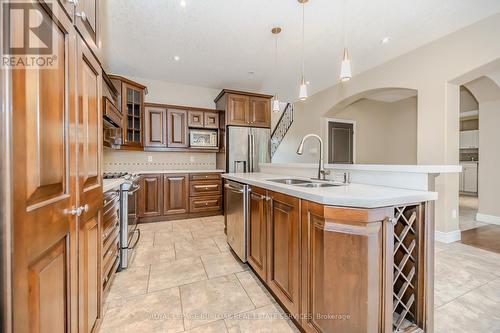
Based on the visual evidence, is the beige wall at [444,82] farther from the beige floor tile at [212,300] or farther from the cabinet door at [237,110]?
the beige floor tile at [212,300]

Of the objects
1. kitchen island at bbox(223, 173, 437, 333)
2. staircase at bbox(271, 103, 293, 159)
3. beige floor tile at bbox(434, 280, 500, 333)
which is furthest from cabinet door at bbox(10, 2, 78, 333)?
staircase at bbox(271, 103, 293, 159)

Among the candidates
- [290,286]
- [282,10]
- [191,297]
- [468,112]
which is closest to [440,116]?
[282,10]

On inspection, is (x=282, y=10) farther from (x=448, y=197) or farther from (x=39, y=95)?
(x=448, y=197)

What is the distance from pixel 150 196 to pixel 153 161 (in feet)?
3.03

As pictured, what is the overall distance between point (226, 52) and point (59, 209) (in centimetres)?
313

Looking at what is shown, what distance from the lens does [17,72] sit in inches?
23.3

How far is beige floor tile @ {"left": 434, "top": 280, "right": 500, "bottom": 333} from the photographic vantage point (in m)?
1.42

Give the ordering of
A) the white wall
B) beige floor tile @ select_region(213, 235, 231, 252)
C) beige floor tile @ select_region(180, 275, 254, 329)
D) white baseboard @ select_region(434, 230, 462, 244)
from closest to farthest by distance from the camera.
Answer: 1. beige floor tile @ select_region(180, 275, 254, 329)
2. beige floor tile @ select_region(213, 235, 231, 252)
3. white baseboard @ select_region(434, 230, 462, 244)
4. the white wall

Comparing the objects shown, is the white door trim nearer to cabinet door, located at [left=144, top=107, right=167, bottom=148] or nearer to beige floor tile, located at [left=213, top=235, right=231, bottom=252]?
beige floor tile, located at [left=213, top=235, right=231, bottom=252]

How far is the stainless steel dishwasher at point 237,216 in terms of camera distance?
2094mm

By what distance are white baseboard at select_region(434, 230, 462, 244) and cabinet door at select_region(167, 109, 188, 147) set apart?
440cm

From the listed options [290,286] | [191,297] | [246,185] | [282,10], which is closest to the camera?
[290,286]

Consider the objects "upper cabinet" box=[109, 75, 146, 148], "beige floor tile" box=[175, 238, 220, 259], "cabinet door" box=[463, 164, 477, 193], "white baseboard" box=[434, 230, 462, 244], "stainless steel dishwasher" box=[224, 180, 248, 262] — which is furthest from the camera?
"cabinet door" box=[463, 164, 477, 193]

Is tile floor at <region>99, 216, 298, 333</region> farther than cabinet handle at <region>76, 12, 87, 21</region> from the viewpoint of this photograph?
Yes
